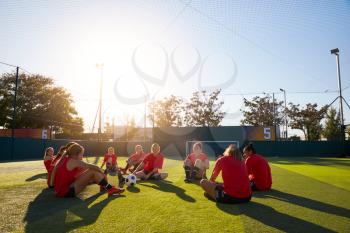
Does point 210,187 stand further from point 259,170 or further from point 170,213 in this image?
point 259,170

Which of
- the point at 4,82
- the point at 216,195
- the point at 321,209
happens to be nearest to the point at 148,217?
the point at 216,195

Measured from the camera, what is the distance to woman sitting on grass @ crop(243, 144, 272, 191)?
7879 mm

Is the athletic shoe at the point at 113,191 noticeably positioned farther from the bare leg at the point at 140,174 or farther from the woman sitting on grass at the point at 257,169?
the woman sitting on grass at the point at 257,169

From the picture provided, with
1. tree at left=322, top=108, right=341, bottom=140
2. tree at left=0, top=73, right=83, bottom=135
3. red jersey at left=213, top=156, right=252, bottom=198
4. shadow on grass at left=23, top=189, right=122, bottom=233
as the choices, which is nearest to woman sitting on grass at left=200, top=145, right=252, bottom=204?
red jersey at left=213, top=156, right=252, bottom=198

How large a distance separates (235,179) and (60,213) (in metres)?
3.43

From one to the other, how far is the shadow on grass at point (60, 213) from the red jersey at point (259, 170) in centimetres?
370

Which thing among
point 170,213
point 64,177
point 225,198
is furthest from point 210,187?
point 64,177

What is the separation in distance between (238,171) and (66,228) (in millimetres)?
3363

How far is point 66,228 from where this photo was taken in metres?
4.45

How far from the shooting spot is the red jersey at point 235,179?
599 cm

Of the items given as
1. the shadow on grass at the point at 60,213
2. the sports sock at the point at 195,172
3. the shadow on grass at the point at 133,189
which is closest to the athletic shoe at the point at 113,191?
the shadow on grass at the point at 60,213

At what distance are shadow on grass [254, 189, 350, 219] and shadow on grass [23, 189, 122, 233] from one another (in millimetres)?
3949

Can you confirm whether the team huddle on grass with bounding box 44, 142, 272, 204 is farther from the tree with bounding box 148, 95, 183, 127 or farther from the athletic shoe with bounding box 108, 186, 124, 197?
the tree with bounding box 148, 95, 183, 127

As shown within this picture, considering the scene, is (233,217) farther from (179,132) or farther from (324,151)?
(324,151)
